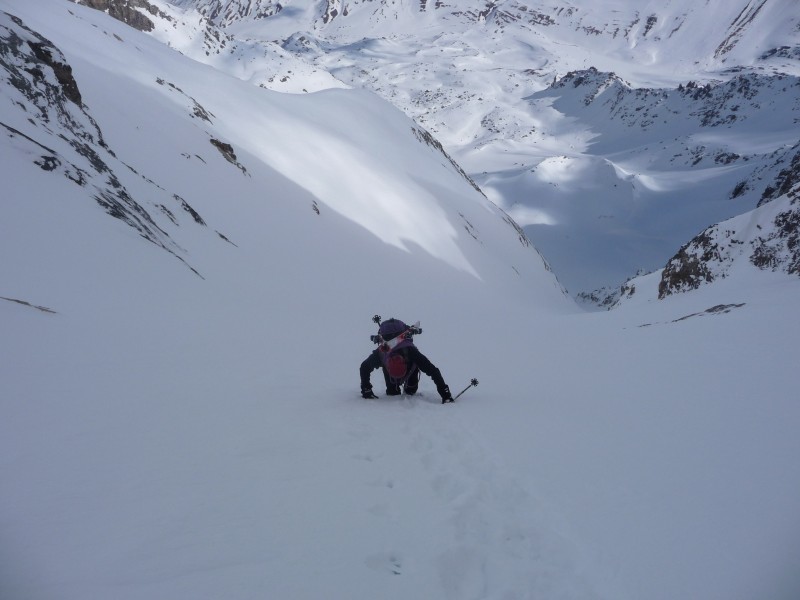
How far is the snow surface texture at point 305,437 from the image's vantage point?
2.47 metres

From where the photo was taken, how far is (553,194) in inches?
3551

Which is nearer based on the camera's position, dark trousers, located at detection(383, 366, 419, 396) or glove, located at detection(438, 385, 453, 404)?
glove, located at detection(438, 385, 453, 404)

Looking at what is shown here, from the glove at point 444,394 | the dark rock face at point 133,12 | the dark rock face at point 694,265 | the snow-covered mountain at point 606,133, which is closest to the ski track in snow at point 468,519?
the glove at point 444,394

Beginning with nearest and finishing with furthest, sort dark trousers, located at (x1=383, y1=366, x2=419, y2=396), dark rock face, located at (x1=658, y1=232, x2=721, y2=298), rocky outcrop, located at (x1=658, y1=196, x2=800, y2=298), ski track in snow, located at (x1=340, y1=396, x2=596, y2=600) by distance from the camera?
ski track in snow, located at (x1=340, y1=396, x2=596, y2=600), dark trousers, located at (x1=383, y1=366, x2=419, y2=396), rocky outcrop, located at (x1=658, y1=196, x2=800, y2=298), dark rock face, located at (x1=658, y1=232, x2=721, y2=298)

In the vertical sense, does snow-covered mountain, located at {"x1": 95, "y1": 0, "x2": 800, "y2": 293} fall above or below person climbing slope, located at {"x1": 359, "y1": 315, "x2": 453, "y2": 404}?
above

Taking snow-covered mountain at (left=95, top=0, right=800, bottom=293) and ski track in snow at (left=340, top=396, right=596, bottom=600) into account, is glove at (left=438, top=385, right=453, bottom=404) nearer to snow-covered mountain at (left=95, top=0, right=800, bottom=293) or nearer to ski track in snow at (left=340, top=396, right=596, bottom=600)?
ski track in snow at (left=340, top=396, right=596, bottom=600)

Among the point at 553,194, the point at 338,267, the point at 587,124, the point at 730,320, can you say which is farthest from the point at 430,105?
the point at 730,320

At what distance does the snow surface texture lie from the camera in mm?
2471

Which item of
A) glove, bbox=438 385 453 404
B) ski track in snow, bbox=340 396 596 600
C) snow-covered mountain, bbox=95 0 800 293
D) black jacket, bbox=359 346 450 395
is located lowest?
ski track in snow, bbox=340 396 596 600

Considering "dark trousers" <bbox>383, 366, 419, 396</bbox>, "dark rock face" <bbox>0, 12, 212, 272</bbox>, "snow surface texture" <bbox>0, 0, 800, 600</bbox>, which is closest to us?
"snow surface texture" <bbox>0, 0, 800, 600</bbox>

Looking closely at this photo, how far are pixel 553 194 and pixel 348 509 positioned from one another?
94.7 m

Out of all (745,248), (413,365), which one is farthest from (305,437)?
(745,248)

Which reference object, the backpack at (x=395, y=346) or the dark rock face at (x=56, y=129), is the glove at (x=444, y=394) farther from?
the dark rock face at (x=56, y=129)

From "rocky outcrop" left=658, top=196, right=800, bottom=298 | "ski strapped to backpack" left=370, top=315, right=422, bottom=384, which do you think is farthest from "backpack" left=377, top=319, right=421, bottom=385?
"rocky outcrop" left=658, top=196, right=800, bottom=298
